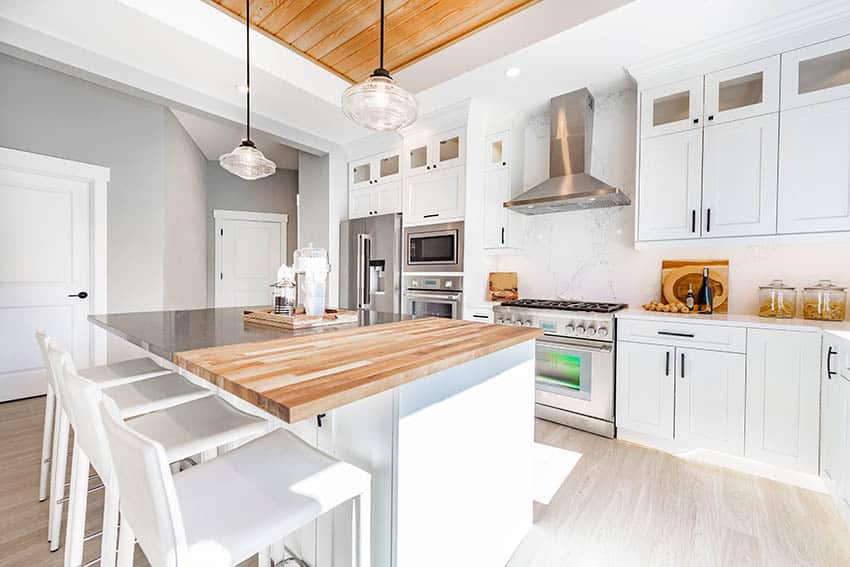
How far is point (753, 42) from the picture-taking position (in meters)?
2.28

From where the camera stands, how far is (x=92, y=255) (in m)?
3.46

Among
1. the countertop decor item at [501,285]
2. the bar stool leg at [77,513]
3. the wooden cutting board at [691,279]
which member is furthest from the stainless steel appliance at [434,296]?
the bar stool leg at [77,513]

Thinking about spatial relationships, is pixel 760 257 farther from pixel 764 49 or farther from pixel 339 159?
pixel 339 159

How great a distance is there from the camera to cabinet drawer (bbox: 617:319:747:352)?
86.2 inches

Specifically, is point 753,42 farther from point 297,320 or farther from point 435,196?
point 297,320

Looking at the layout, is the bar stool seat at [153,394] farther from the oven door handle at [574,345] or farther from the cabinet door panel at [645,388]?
the cabinet door panel at [645,388]

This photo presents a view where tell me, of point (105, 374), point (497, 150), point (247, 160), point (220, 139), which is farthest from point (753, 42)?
point (220, 139)

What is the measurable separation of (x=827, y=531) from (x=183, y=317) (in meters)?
3.11

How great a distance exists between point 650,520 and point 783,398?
41.1 inches

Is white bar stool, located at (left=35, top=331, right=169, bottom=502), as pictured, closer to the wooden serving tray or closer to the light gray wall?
the wooden serving tray

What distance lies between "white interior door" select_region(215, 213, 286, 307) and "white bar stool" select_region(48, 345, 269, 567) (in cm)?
487

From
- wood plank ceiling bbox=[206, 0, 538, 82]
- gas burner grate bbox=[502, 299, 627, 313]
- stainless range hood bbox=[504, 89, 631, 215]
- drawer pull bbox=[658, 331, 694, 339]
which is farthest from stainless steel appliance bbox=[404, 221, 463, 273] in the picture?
drawer pull bbox=[658, 331, 694, 339]

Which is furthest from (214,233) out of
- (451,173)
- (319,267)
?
(319,267)

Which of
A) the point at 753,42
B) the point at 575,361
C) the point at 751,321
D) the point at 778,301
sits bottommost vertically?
the point at 575,361
